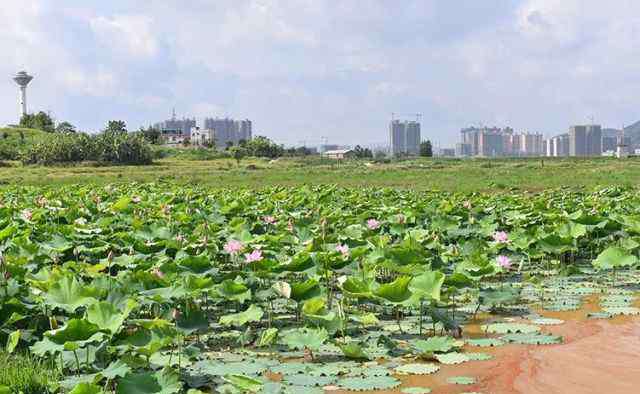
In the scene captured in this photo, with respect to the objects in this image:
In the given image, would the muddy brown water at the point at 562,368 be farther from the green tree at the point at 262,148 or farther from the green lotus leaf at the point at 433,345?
the green tree at the point at 262,148

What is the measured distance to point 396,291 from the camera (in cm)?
433

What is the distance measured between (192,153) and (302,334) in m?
73.2

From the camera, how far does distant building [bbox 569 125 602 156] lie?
502 ft

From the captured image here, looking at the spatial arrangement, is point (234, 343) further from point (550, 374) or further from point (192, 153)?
point (192, 153)

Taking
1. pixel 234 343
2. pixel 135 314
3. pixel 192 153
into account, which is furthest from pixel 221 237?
pixel 192 153

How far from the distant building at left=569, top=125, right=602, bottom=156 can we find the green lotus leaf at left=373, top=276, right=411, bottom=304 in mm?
157403

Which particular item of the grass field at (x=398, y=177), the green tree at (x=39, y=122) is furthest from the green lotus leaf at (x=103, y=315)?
the green tree at (x=39, y=122)

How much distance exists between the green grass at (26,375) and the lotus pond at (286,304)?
0.05 metres

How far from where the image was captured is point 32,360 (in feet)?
12.7

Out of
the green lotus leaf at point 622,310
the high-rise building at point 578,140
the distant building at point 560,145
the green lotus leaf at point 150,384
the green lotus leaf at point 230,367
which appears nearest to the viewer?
the green lotus leaf at point 150,384

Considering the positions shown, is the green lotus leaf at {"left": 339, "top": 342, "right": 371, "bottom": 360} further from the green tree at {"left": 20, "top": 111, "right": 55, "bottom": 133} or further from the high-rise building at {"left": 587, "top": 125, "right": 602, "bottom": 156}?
the high-rise building at {"left": 587, "top": 125, "right": 602, "bottom": 156}

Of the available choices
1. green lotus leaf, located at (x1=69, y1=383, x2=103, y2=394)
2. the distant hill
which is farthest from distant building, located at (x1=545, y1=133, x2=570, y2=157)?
green lotus leaf, located at (x1=69, y1=383, x2=103, y2=394)

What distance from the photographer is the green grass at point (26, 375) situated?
11.4 ft

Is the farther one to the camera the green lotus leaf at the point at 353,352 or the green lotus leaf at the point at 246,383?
the green lotus leaf at the point at 353,352
